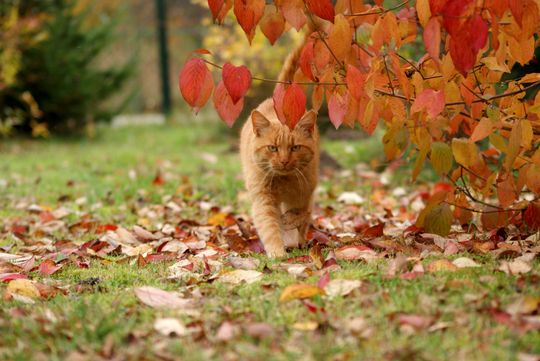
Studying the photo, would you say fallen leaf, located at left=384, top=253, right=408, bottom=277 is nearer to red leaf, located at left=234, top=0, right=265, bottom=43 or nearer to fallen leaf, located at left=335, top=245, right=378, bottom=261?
fallen leaf, located at left=335, top=245, right=378, bottom=261

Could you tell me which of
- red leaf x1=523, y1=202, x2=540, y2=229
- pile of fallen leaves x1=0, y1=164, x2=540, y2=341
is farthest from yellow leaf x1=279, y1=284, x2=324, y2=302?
red leaf x1=523, y1=202, x2=540, y2=229

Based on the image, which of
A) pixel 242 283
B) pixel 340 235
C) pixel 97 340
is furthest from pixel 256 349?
pixel 340 235

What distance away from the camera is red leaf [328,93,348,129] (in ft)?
9.43

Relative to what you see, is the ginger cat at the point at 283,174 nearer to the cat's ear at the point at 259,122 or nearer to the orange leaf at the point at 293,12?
the cat's ear at the point at 259,122

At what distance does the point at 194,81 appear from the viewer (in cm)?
265

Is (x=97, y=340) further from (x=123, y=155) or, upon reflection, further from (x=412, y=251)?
(x=123, y=155)

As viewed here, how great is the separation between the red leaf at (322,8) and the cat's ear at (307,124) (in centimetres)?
129

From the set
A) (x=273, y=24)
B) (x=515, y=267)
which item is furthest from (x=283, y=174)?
(x=515, y=267)

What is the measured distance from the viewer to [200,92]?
2686 millimetres

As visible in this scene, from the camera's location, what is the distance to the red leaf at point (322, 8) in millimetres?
2516

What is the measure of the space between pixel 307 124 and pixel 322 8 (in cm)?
141

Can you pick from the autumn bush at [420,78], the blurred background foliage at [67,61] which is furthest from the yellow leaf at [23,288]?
the blurred background foliage at [67,61]

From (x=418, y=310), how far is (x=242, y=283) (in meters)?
0.79

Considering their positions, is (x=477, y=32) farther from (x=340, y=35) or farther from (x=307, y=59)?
(x=307, y=59)
